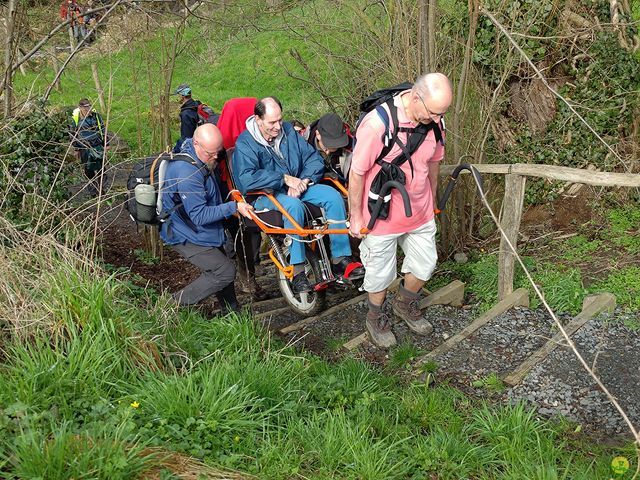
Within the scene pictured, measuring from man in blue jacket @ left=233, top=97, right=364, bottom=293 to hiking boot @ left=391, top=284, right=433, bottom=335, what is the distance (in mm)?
436

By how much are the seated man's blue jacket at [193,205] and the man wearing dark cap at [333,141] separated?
109 cm

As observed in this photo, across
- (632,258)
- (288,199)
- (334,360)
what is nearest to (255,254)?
(288,199)

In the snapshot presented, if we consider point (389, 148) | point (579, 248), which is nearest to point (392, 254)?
point (389, 148)

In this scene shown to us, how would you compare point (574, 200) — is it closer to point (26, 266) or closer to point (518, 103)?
point (518, 103)

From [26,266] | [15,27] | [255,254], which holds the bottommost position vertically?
[255,254]

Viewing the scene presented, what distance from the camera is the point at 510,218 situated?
5.20m

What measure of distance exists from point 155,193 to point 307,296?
5.60 feet

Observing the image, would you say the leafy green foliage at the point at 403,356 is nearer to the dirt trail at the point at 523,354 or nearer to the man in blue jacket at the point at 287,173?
the dirt trail at the point at 523,354

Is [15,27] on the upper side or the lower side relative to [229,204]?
upper

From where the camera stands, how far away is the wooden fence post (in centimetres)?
514

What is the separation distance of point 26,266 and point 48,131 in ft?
7.40

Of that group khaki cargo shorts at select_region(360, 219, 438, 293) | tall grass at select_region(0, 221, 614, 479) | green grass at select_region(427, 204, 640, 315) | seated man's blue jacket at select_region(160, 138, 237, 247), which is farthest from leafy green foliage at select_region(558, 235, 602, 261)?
seated man's blue jacket at select_region(160, 138, 237, 247)

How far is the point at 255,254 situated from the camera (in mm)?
6527

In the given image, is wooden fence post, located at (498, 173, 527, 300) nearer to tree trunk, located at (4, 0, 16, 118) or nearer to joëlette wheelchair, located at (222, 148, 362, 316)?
A: joëlette wheelchair, located at (222, 148, 362, 316)
